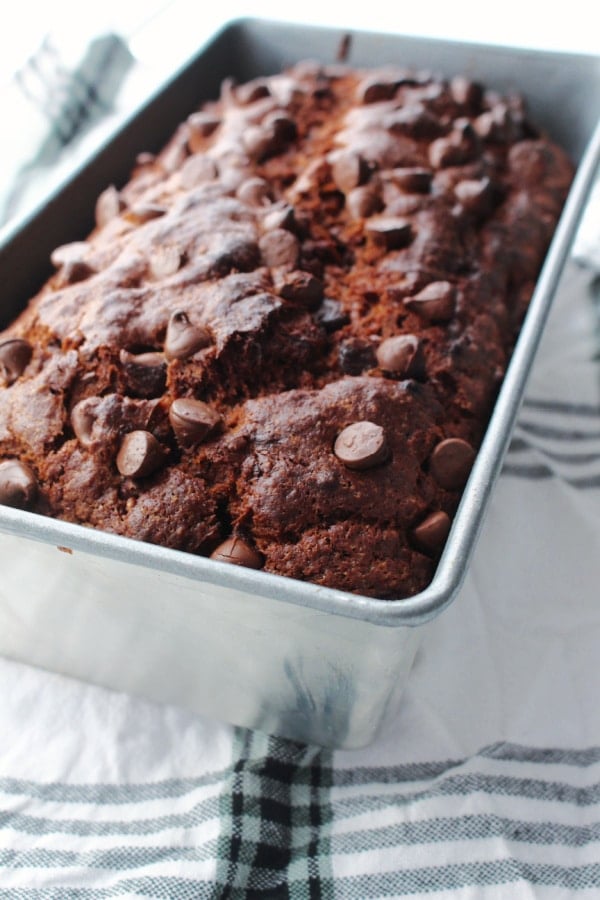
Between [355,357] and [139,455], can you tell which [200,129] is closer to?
[355,357]

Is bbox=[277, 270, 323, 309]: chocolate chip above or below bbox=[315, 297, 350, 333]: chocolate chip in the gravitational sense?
above

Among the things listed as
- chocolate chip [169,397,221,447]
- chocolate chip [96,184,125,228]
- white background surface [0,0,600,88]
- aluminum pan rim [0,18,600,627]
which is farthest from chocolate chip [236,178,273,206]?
white background surface [0,0,600,88]

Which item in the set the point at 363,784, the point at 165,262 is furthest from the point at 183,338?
the point at 363,784

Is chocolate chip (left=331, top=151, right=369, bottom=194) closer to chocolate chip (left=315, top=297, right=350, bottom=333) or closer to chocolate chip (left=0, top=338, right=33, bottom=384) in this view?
chocolate chip (left=315, top=297, right=350, bottom=333)

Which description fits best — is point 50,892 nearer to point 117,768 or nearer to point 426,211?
point 117,768

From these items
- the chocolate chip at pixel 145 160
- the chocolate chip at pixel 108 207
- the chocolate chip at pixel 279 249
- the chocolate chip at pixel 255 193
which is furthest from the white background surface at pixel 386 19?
the chocolate chip at pixel 279 249

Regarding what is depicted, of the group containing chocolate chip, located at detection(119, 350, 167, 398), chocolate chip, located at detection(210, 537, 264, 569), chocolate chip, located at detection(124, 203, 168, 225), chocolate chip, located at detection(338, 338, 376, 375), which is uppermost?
chocolate chip, located at detection(124, 203, 168, 225)
